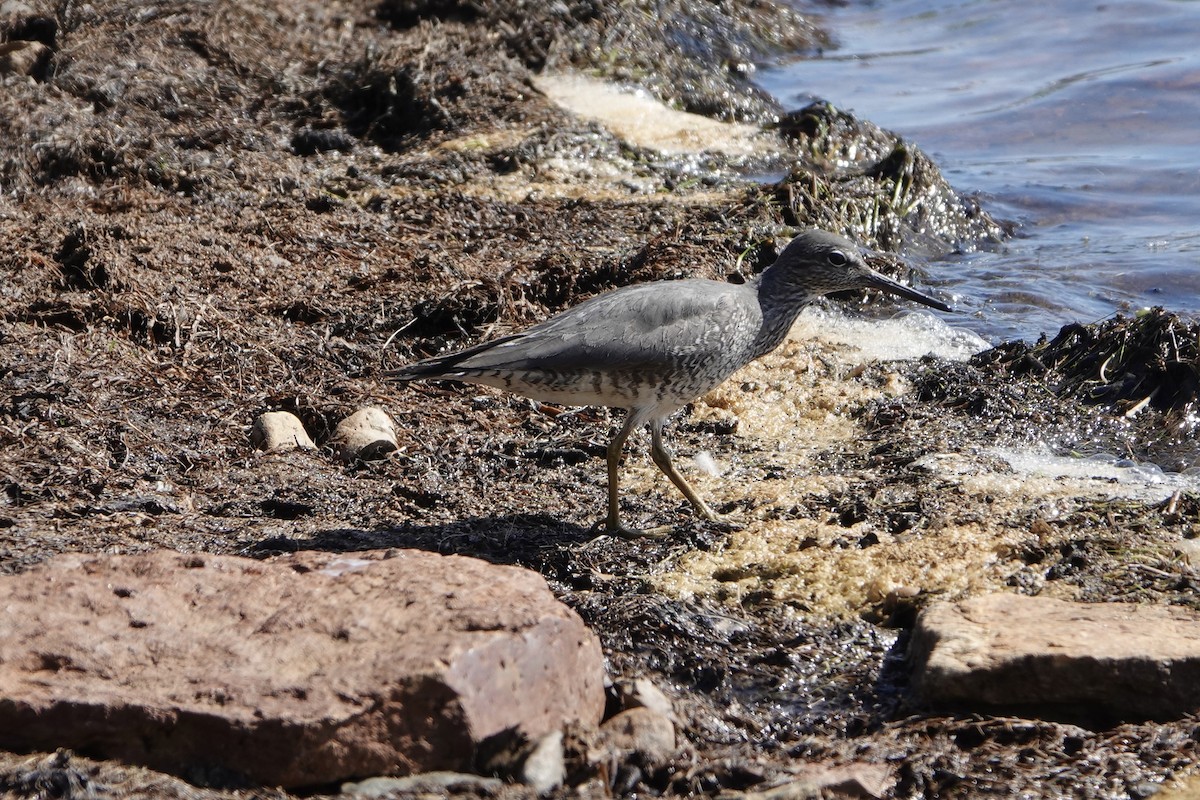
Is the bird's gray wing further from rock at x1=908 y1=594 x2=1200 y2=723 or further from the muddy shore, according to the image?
rock at x1=908 y1=594 x2=1200 y2=723

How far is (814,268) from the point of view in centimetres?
515

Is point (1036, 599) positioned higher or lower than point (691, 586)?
higher

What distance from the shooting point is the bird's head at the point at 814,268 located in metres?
5.12

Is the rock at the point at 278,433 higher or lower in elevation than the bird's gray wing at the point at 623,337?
lower

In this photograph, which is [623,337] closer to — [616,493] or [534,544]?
[616,493]

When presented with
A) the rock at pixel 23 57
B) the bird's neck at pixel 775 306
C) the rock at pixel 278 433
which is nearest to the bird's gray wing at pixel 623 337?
the bird's neck at pixel 775 306

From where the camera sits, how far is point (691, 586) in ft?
13.5

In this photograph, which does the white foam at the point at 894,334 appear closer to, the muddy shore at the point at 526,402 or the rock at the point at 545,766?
the muddy shore at the point at 526,402

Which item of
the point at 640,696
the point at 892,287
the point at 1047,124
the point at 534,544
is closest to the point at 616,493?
the point at 534,544

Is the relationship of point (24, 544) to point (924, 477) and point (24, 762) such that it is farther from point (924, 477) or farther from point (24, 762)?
point (924, 477)

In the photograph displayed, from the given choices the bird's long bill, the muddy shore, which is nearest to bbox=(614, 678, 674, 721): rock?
the muddy shore

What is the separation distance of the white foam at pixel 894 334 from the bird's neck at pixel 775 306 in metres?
0.92

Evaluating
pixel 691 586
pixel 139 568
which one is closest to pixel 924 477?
pixel 691 586

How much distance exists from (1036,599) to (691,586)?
103 cm
